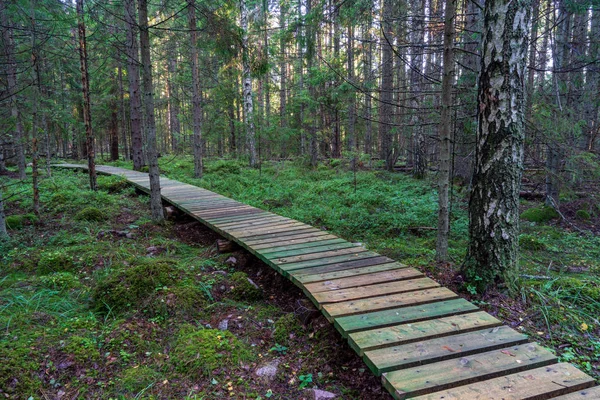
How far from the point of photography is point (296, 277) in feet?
13.5

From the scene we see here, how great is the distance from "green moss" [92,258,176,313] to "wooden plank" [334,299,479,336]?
2375 millimetres

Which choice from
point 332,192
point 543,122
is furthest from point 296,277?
point 332,192

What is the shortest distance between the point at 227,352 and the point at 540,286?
368 centimetres

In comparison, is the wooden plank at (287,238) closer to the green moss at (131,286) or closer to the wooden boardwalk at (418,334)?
the wooden boardwalk at (418,334)

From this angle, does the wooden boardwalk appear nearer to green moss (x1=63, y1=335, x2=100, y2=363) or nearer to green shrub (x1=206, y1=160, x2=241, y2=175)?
green moss (x1=63, y1=335, x2=100, y2=363)

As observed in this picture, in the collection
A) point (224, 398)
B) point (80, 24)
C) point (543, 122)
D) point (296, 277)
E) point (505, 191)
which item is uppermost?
point (80, 24)

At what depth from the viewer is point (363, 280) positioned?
405cm

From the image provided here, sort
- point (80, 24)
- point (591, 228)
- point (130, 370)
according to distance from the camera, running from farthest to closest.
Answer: point (80, 24), point (591, 228), point (130, 370)

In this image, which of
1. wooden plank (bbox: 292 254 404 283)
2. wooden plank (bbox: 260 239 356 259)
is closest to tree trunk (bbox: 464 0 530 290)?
wooden plank (bbox: 292 254 404 283)

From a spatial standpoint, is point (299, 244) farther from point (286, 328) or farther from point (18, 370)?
point (18, 370)

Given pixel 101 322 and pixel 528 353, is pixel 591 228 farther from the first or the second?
pixel 101 322

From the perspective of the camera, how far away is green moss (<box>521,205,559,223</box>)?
9195 mm

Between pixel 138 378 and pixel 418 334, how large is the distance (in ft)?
7.69

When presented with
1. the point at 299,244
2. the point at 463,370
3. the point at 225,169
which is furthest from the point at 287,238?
the point at 225,169
